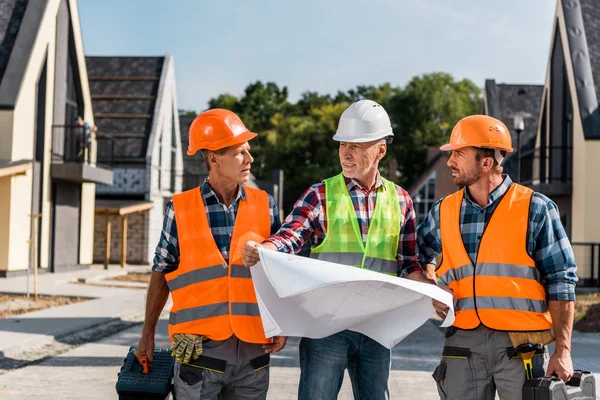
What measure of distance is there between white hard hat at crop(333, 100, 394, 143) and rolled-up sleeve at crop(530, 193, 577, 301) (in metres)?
0.87

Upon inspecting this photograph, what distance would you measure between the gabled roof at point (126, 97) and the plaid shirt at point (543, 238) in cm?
3645

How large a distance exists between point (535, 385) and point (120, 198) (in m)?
37.7

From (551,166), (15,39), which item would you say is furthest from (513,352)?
(551,166)

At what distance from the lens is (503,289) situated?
4.74 meters

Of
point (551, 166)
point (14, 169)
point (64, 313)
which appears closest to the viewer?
point (64, 313)

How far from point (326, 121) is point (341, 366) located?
219ft

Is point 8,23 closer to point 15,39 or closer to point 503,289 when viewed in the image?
point 15,39

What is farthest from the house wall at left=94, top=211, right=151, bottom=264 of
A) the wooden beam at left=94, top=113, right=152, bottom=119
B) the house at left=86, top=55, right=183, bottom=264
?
the wooden beam at left=94, top=113, right=152, bottom=119

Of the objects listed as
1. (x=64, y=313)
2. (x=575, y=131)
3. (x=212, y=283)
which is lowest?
(x=64, y=313)

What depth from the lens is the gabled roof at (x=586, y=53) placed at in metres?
28.9

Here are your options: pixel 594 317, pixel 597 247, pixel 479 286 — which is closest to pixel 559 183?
pixel 597 247

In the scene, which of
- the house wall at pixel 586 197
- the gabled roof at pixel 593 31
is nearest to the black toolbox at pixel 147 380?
Result: the house wall at pixel 586 197

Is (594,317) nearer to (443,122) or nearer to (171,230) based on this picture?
(171,230)

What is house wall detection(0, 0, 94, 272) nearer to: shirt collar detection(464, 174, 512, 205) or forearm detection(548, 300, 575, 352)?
shirt collar detection(464, 174, 512, 205)
